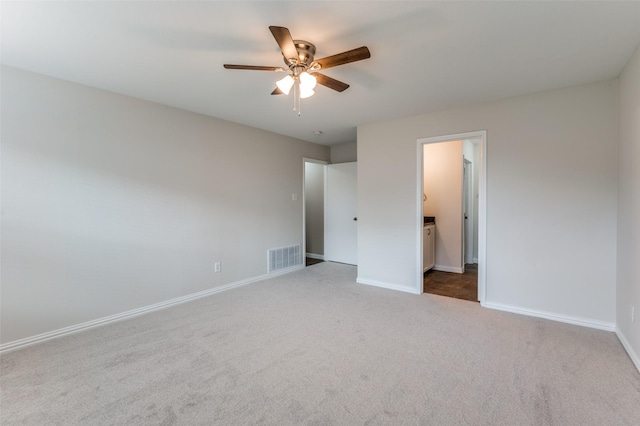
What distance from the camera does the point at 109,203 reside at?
2.90m

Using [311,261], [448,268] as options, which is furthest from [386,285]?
[311,261]

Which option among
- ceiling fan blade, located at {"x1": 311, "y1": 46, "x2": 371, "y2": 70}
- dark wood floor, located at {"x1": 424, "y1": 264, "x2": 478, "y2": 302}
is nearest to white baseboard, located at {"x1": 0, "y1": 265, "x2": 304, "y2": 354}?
dark wood floor, located at {"x1": 424, "y1": 264, "x2": 478, "y2": 302}

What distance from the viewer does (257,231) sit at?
442cm

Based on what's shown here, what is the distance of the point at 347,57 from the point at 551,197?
8.47 ft

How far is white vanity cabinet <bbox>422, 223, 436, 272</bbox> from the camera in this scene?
475 centimetres

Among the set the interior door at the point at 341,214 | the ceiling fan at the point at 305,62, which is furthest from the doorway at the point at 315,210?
the ceiling fan at the point at 305,62

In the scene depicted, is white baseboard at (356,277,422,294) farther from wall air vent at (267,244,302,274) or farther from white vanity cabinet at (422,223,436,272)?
wall air vent at (267,244,302,274)

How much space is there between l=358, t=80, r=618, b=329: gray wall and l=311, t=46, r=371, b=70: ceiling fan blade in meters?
2.14

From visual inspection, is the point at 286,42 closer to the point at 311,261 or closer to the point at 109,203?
the point at 109,203

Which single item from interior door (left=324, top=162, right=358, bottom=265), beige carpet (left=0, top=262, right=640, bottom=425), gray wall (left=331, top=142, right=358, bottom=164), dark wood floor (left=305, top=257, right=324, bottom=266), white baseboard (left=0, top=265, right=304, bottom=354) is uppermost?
gray wall (left=331, top=142, right=358, bottom=164)

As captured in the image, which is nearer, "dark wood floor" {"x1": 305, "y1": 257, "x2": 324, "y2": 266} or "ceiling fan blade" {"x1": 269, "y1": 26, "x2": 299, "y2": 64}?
"ceiling fan blade" {"x1": 269, "y1": 26, "x2": 299, "y2": 64}

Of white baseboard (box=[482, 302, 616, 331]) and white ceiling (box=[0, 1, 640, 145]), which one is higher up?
white ceiling (box=[0, 1, 640, 145])

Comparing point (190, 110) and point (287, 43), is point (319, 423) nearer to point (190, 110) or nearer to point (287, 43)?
point (287, 43)

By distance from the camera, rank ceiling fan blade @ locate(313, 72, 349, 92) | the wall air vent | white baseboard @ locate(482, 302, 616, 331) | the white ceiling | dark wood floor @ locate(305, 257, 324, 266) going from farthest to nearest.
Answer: dark wood floor @ locate(305, 257, 324, 266) < the wall air vent < white baseboard @ locate(482, 302, 616, 331) < ceiling fan blade @ locate(313, 72, 349, 92) < the white ceiling
